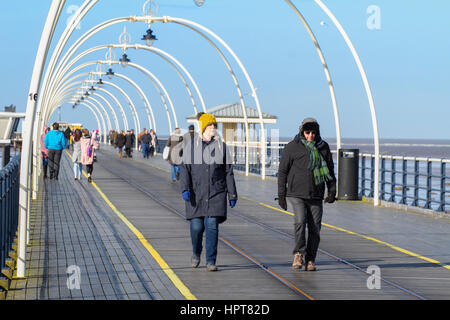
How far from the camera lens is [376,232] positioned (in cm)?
1397

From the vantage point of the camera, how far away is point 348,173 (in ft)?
67.5

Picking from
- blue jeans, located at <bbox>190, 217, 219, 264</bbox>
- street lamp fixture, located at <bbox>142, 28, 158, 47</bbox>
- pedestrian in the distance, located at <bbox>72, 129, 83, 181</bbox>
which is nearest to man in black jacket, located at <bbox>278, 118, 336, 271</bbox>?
blue jeans, located at <bbox>190, 217, 219, 264</bbox>

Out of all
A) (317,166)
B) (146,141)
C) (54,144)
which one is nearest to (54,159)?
(54,144)

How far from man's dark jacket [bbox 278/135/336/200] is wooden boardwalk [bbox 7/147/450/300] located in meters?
0.91

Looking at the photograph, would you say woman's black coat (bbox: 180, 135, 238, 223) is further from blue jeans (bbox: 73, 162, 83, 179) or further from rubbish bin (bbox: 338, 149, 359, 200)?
blue jeans (bbox: 73, 162, 83, 179)

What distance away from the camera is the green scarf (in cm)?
945

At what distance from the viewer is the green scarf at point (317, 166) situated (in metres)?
9.45

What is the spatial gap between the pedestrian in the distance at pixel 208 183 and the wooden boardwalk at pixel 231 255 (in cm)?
51

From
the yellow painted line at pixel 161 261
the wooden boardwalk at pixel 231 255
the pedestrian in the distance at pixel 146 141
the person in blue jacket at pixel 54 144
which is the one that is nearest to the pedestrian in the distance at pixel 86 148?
the person in blue jacket at pixel 54 144

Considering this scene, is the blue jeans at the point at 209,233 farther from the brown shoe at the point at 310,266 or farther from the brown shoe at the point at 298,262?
the brown shoe at the point at 310,266
